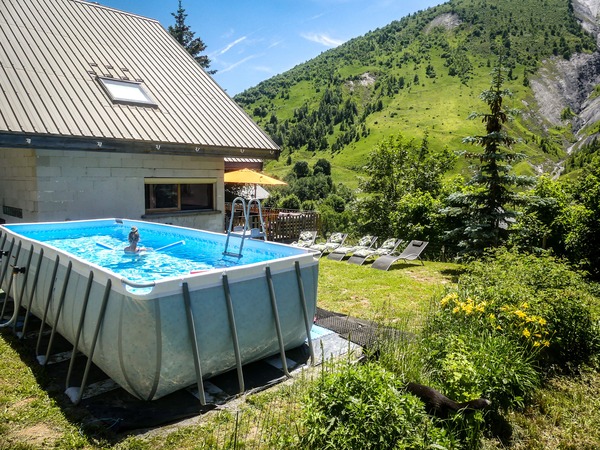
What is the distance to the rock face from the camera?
10112 cm

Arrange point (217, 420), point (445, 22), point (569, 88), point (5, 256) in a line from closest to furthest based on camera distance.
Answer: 1. point (217, 420)
2. point (5, 256)
3. point (569, 88)
4. point (445, 22)

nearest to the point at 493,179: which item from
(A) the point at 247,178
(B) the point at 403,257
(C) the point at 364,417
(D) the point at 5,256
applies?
(B) the point at 403,257

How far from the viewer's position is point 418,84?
109 meters

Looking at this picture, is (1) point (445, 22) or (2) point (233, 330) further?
(1) point (445, 22)

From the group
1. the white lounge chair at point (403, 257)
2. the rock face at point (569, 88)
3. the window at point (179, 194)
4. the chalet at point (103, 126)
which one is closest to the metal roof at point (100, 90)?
the chalet at point (103, 126)

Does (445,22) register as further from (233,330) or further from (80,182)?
(233,330)

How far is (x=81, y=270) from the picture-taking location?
4590mm

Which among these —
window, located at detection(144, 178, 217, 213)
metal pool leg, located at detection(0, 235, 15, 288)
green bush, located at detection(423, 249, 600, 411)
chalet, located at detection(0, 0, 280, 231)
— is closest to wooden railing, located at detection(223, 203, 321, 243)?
window, located at detection(144, 178, 217, 213)

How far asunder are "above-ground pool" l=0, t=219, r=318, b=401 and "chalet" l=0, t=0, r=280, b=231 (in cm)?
299

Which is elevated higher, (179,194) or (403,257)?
(179,194)

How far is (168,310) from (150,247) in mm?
5320

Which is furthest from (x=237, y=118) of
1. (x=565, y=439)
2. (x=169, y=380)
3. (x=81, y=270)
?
(x=565, y=439)

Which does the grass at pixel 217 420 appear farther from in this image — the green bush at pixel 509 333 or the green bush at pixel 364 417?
the green bush at pixel 364 417

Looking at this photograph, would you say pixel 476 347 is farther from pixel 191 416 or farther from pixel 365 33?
pixel 365 33
